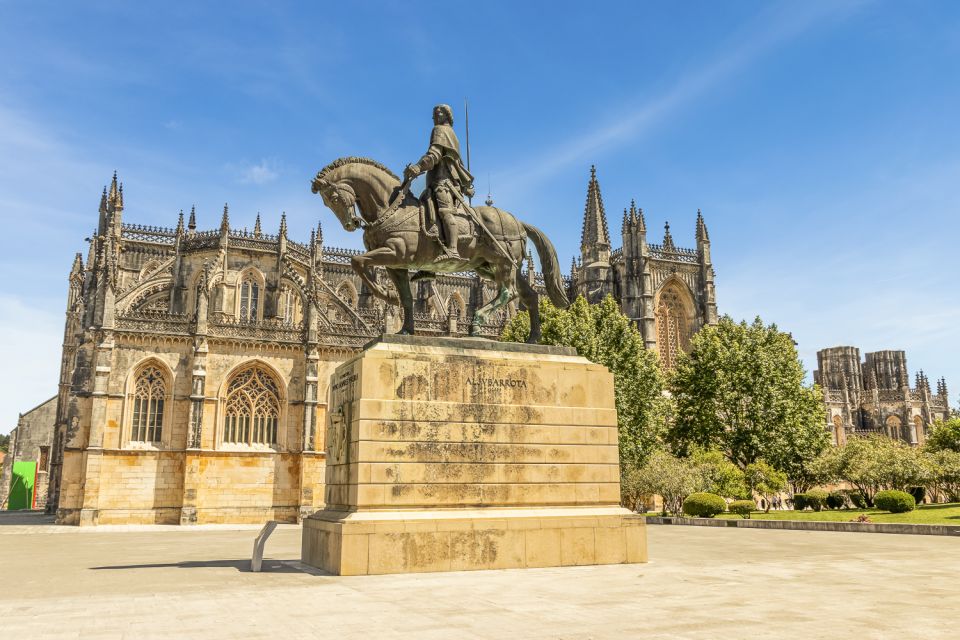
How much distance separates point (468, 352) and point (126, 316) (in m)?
30.2

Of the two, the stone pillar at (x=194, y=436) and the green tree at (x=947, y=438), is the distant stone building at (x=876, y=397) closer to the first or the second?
the green tree at (x=947, y=438)

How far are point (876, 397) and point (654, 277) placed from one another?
49395 millimetres

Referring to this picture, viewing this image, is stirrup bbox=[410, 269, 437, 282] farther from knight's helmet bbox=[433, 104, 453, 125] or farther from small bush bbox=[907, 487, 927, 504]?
small bush bbox=[907, 487, 927, 504]

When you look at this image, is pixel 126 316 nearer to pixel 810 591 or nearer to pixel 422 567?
pixel 422 567

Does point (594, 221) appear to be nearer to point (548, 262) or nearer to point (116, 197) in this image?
point (116, 197)

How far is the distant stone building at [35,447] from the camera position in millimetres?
58125

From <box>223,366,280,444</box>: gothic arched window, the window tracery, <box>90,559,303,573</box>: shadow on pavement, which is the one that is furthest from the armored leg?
the window tracery

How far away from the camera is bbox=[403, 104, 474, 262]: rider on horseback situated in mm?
11953

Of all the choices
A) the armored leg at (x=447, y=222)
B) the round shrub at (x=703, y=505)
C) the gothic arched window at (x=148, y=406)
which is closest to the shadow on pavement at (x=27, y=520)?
the gothic arched window at (x=148, y=406)

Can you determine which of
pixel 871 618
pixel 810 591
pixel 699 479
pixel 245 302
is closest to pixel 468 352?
pixel 810 591

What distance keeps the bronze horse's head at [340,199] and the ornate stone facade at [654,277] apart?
46.4m

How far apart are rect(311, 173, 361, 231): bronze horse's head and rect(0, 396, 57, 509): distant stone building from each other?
5659 centimetres

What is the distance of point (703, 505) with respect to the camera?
2716 centimetres

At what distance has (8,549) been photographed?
60.1 feet
